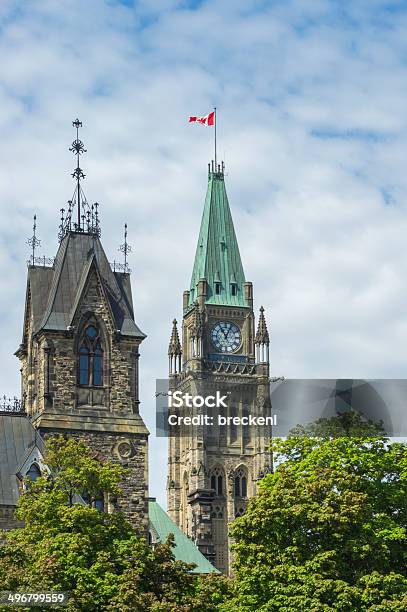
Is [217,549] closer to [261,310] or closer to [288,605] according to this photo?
[261,310]

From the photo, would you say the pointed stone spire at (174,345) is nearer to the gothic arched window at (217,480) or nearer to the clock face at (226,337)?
the clock face at (226,337)

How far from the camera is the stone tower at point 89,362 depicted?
7312 cm

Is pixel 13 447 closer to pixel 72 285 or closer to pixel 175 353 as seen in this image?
pixel 72 285

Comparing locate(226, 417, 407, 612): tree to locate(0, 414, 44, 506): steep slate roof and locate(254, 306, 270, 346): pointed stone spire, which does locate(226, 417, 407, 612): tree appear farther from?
locate(254, 306, 270, 346): pointed stone spire

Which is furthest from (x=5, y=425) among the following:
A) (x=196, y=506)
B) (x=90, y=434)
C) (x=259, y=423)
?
(x=259, y=423)

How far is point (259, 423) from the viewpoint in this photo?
182125 millimetres

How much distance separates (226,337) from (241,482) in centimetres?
1925

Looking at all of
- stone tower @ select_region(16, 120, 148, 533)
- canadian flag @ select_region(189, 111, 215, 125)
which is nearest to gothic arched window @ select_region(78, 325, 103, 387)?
stone tower @ select_region(16, 120, 148, 533)

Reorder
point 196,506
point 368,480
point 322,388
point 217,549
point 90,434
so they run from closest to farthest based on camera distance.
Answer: point 368,480, point 90,434, point 322,388, point 196,506, point 217,549

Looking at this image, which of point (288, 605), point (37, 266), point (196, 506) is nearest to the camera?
point (288, 605)

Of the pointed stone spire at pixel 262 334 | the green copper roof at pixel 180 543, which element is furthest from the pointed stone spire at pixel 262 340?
the green copper roof at pixel 180 543

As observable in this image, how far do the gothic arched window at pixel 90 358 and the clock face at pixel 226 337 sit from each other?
11243 cm

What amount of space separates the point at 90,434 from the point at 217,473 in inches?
4215

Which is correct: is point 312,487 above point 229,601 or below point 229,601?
above
